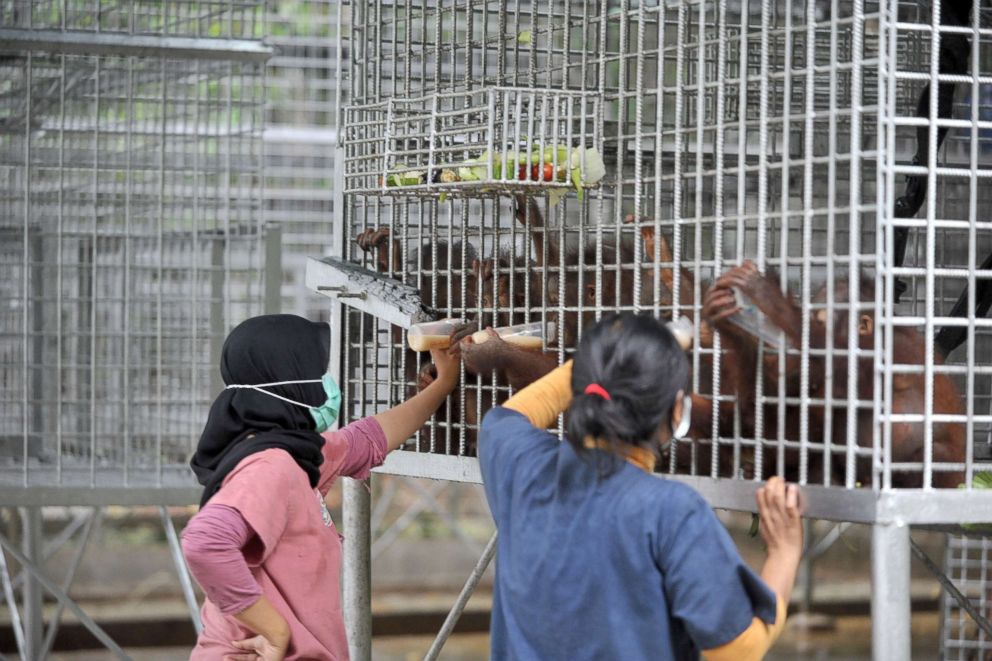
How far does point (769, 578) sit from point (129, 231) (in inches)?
110

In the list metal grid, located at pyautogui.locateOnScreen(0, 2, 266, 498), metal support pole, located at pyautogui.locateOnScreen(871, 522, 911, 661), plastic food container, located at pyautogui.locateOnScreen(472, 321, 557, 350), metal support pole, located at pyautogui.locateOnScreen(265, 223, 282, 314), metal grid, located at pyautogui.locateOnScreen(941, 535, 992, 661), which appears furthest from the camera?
metal grid, located at pyautogui.locateOnScreen(941, 535, 992, 661)

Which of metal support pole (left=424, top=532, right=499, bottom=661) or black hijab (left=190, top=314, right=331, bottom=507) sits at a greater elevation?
black hijab (left=190, top=314, right=331, bottom=507)

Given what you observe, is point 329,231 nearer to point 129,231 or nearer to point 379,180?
point 129,231

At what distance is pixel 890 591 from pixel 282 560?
1223 millimetres

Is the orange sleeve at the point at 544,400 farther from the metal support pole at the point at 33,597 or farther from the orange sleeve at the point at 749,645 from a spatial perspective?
the metal support pole at the point at 33,597

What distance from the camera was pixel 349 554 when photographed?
133 inches

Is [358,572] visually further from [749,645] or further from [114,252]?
[114,252]

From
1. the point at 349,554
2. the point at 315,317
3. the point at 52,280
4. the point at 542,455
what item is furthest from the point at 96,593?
the point at 542,455

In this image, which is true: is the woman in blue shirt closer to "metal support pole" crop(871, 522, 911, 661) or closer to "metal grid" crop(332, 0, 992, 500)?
"metal support pole" crop(871, 522, 911, 661)

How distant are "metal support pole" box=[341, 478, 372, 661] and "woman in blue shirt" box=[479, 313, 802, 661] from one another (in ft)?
4.28

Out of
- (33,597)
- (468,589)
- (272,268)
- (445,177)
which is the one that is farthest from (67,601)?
(445,177)

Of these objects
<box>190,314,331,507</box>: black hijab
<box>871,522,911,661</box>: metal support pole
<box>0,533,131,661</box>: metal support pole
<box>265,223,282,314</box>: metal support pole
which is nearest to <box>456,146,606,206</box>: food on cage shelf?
<box>190,314,331,507</box>: black hijab

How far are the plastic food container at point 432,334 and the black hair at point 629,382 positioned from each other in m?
0.91

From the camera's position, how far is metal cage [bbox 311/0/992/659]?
2.10 metres
